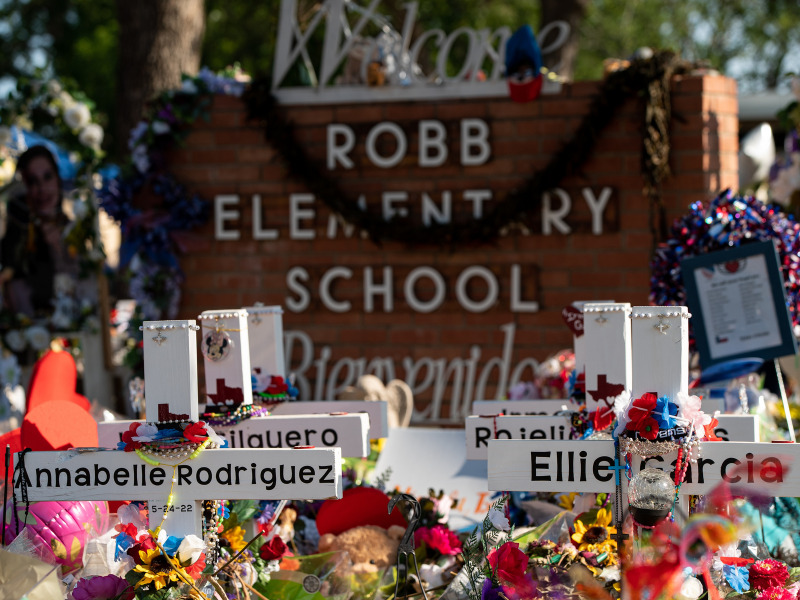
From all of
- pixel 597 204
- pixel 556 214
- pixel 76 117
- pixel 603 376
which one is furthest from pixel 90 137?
pixel 603 376

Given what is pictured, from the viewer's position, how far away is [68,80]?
5371 millimetres

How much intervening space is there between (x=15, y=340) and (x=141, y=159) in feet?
5.28

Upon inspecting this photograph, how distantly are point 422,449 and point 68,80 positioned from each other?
3.82m

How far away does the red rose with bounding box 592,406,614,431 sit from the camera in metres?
1.99

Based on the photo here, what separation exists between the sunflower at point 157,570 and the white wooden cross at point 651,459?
724 mm

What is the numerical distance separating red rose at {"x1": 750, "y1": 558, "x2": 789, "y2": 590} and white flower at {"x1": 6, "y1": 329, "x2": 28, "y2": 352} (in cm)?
496

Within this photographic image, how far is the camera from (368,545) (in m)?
2.21

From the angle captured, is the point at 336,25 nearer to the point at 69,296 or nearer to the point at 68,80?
the point at 68,80

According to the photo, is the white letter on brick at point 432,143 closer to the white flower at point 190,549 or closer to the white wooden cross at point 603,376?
the white wooden cross at point 603,376

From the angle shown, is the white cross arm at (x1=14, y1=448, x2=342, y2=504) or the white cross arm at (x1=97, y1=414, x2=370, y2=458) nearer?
the white cross arm at (x1=14, y1=448, x2=342, y2=504)

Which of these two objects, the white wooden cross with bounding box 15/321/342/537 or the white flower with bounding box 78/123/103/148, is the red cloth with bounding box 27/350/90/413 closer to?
the white wooden cross with bounding box 15/321/342/537

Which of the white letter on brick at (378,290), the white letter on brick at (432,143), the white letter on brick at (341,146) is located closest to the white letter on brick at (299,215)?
the white letter on brick at (341,146)

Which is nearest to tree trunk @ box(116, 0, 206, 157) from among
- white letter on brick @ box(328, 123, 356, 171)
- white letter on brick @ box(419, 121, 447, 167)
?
white letter on brick @ box(328, 123, 356, 171)

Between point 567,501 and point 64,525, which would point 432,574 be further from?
point 64,525
